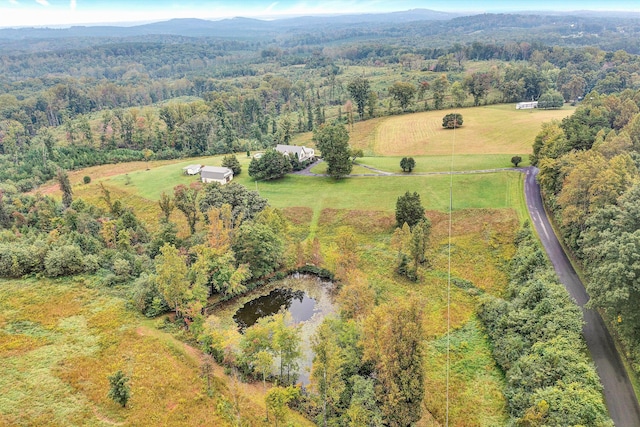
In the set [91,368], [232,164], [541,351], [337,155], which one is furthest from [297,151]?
[541,351]

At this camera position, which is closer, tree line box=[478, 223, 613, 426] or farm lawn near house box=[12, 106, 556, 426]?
tree line box=[478, 223, 613, 426]

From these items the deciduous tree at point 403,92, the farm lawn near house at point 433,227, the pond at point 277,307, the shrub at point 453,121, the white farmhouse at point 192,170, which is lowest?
the pond at point 277,307

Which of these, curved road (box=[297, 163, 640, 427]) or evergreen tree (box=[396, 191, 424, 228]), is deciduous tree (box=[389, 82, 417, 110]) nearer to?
evergreen tree (box=[396, 191, 424, 228])

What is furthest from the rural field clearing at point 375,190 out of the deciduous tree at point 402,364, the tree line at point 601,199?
the deciduous tree at point 402,364

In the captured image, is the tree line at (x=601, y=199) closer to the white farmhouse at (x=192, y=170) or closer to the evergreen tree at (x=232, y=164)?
the evergreen tree at (x=232, y=164)

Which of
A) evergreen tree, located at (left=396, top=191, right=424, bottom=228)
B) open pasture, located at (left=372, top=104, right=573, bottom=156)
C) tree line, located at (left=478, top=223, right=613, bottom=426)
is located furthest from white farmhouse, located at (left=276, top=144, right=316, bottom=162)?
tree line, located at (left=478, top=223, right=613, bottom=426)

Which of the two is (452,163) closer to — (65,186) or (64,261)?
(64,261)
